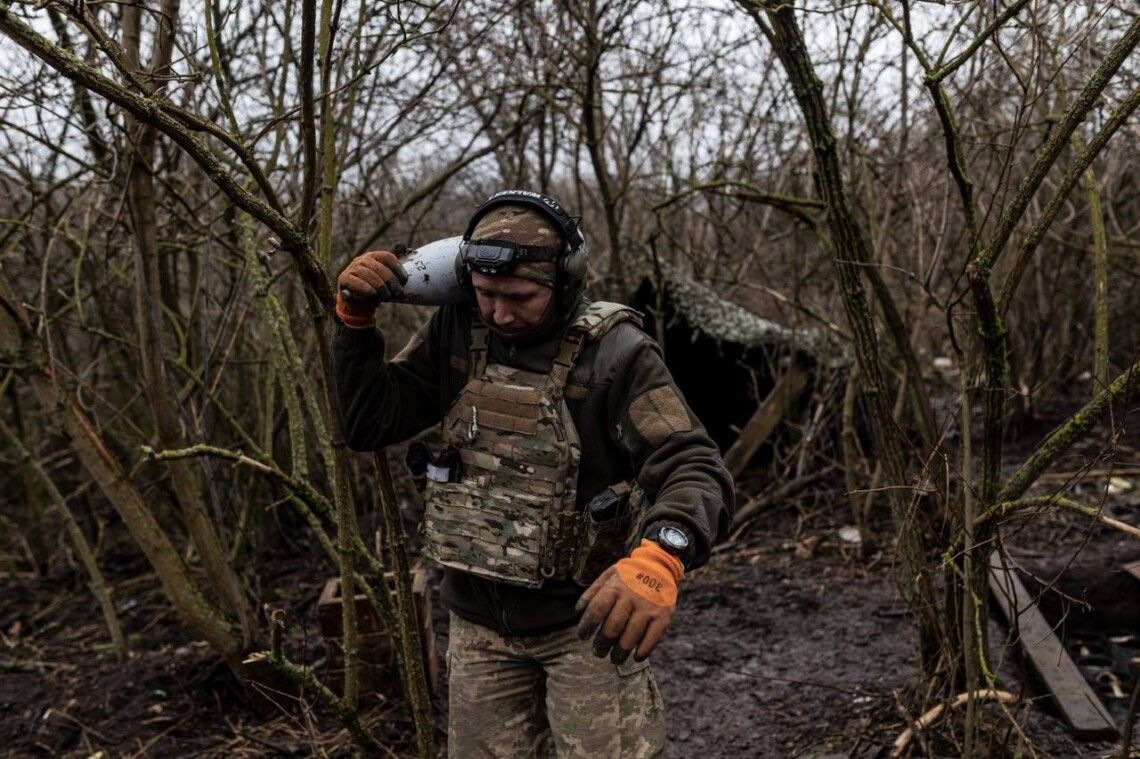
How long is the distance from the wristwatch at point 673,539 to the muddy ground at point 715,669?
130 centimetres

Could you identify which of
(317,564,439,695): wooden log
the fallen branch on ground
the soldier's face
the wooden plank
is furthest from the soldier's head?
the fallen branch on ground

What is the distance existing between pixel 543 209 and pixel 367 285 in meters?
0.45

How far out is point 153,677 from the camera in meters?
4.06

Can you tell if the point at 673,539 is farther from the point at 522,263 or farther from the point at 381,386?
the point at 381,386

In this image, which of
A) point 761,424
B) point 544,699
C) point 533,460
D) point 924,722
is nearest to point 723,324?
point 761,424

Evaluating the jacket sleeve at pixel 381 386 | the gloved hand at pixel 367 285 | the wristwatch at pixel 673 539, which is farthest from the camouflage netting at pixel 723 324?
the wristwatch at pixel 673 539

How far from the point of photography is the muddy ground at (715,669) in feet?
11.2

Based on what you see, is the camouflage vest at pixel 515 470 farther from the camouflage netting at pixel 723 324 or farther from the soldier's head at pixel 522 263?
the camouflage netting at pixel 723 324

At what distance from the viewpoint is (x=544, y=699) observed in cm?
249

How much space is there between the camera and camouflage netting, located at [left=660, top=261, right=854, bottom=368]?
6152 mm

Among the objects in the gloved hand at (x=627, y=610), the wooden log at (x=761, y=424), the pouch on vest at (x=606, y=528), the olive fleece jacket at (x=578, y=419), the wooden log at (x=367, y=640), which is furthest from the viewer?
the wooden log at (x=761, y=424)

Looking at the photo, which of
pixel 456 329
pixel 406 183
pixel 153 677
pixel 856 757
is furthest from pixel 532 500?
pixel 406 183

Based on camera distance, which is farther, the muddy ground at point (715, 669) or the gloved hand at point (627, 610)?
the muddy ground at point (715, 669)

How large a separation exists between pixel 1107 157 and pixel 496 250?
5.41 meters
